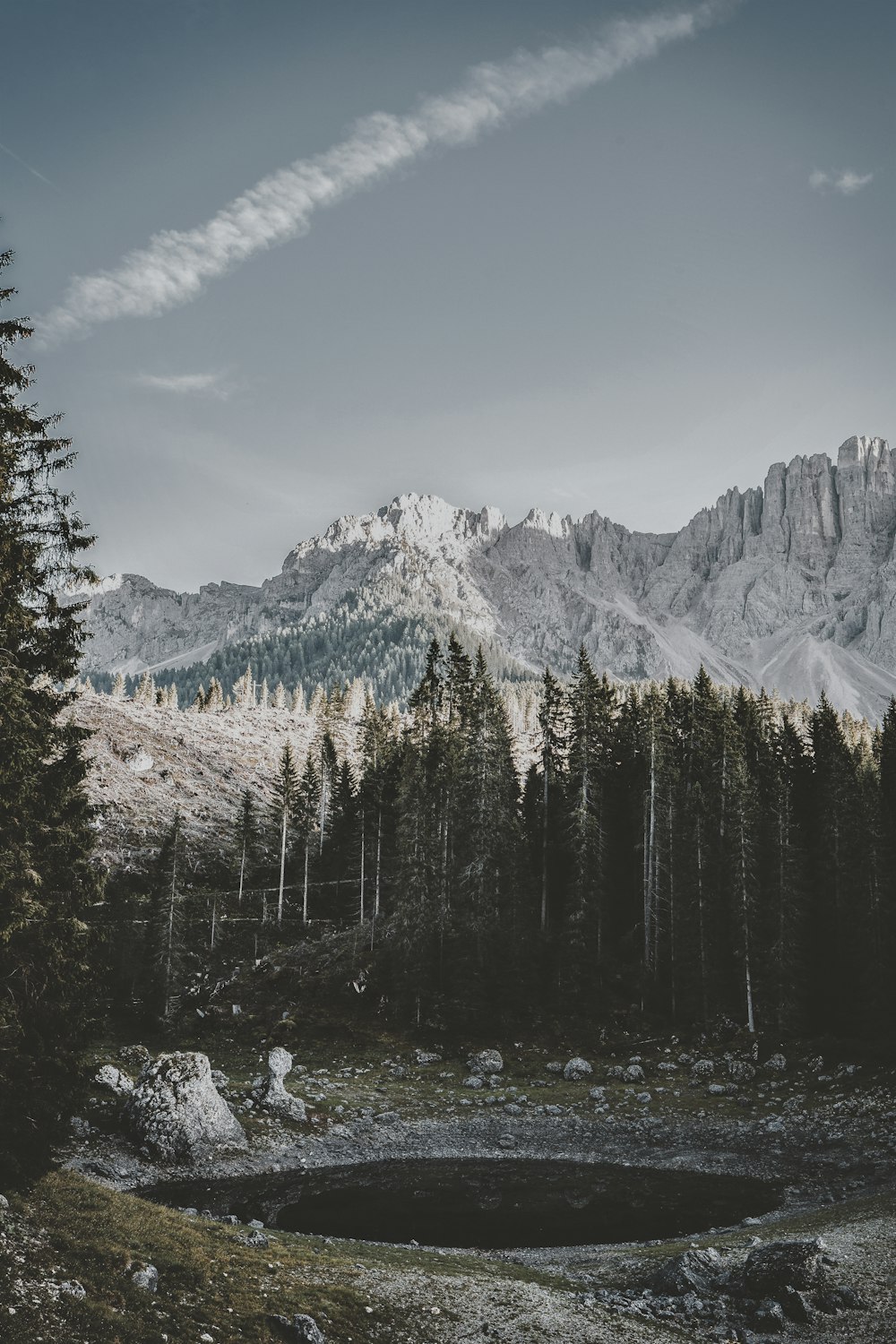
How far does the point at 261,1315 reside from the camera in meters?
14.2

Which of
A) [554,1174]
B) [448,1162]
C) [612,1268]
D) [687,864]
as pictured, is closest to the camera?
[612,1268]

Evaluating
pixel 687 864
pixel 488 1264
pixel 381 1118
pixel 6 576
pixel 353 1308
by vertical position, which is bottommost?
pixel 381 1118

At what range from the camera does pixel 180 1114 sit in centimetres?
3128

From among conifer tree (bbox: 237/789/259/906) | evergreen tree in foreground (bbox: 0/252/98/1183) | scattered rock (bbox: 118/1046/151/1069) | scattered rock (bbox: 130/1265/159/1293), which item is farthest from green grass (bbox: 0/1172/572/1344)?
conifer tree (bbox: 237/789/259/906)

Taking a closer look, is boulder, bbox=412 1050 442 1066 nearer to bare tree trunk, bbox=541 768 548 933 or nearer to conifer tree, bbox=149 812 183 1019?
bare tree trunk, bbox=541 768 548 933

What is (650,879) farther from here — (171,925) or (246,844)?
(246,844)

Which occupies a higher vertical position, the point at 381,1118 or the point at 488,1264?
the point at 488,1264

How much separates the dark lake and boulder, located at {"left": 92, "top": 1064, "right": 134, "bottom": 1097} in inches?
312

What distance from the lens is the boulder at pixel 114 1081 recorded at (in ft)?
114

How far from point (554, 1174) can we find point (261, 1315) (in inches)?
813

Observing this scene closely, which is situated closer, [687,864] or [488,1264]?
[488,1264]

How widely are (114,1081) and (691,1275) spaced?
1063 inches

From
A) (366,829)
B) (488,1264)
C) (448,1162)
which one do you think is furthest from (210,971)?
(488,1264)

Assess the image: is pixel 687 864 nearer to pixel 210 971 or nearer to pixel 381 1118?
pixel 381 1118
